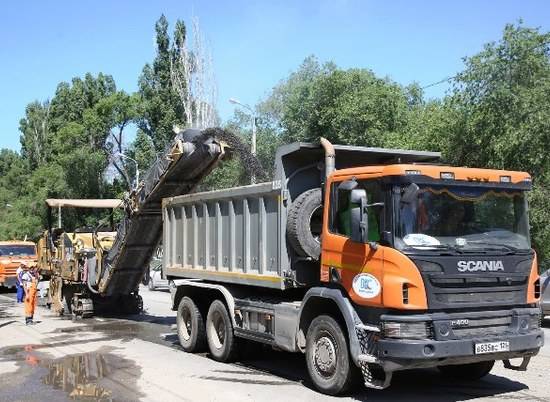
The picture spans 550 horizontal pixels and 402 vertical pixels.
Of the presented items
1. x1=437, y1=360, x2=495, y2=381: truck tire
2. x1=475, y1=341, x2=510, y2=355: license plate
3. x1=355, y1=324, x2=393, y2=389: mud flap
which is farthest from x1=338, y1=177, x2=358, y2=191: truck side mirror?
x1=437, y1=360, x2=495, y2=381: truck tire

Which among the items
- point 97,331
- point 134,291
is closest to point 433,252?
point 97,331

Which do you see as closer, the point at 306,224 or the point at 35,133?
the point at 306,224

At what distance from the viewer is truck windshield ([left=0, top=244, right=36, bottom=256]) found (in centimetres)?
2914

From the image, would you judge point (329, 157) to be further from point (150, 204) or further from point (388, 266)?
point (150, 204)

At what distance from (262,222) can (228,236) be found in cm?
119

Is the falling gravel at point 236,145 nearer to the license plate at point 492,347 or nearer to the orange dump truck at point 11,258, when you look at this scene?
the license plate at point 492,347

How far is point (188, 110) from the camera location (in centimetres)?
4056

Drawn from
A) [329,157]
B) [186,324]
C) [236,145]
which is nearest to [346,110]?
[236,145]

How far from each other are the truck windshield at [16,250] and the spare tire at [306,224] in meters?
24.0

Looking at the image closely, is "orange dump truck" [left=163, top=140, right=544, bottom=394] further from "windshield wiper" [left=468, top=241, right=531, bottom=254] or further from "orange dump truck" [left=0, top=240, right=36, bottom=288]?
"orange dump truck" [left=0, top=240, right=36, bottom=288]

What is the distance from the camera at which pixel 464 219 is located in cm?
716

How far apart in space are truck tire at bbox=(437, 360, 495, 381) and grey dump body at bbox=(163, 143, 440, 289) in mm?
2217

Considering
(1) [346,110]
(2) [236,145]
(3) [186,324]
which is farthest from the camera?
(1) [346,110]

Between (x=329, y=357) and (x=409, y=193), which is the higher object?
(x=409, y=193)
